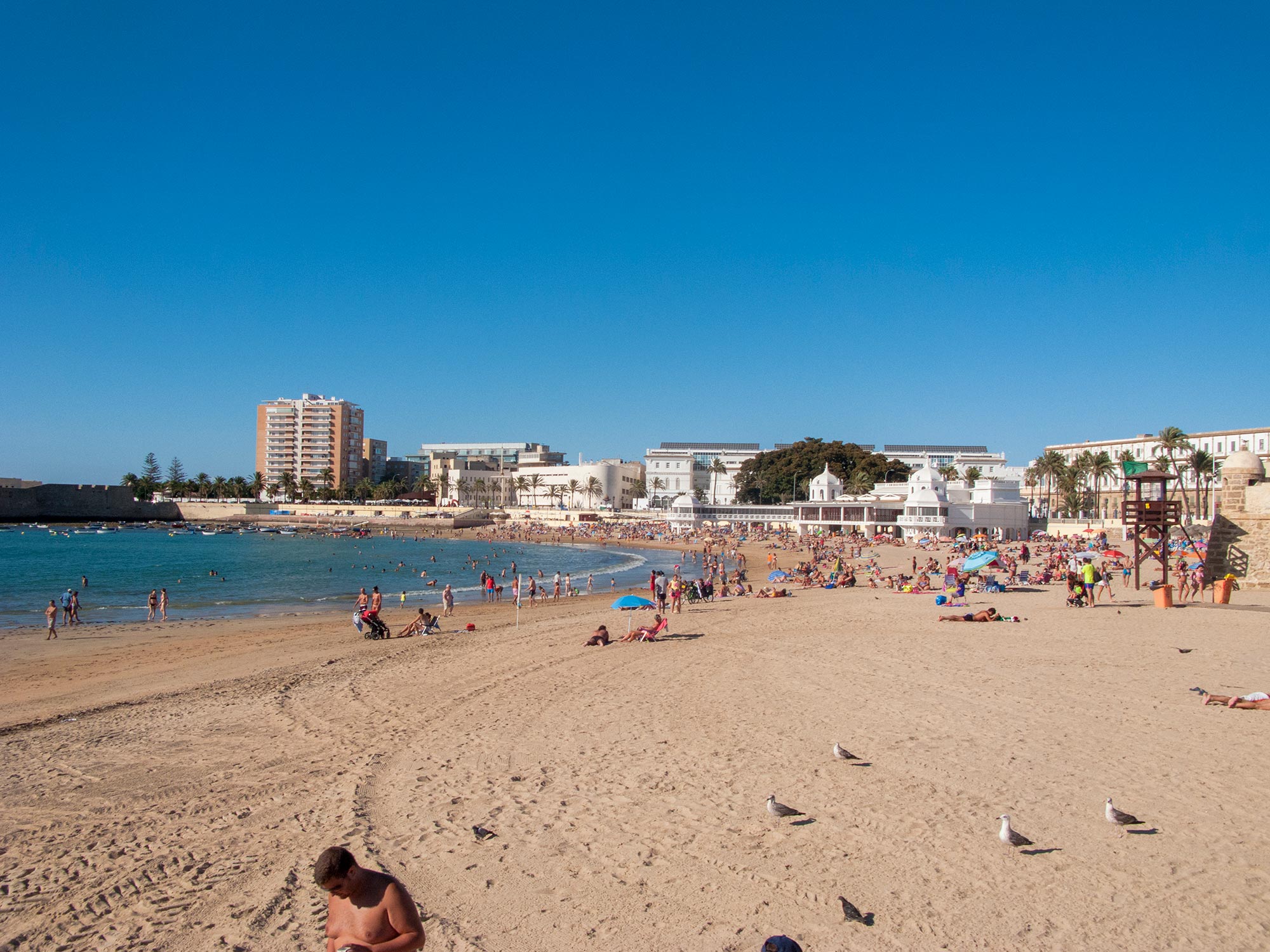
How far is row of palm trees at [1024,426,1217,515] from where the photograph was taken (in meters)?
62.1

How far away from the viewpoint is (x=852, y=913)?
16.3ft

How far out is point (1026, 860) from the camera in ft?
18.7

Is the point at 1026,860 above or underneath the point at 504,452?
underneath

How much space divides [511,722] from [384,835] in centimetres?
349

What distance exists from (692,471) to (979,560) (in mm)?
96808

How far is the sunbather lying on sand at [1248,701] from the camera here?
931 centimetres

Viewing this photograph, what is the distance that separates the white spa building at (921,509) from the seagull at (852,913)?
56589 millimetres

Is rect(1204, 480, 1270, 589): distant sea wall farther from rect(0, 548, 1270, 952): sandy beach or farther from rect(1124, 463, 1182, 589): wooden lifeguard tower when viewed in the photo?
rect(0, 548, 1270, 952): sandy beach

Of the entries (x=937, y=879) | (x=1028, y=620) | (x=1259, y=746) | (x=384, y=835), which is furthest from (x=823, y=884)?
(x=1028, y=620)

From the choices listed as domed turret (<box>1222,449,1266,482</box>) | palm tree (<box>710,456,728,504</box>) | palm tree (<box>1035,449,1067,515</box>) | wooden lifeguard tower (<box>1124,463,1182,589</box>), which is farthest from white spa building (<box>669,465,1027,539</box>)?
domed turret (<box>1222,449,1266,482</box>)

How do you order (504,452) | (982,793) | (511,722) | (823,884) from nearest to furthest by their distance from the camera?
(823,884) < (982,793) < (511,722) < (504,452)

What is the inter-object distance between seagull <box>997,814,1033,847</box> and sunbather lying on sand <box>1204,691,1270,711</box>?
5.47 metres

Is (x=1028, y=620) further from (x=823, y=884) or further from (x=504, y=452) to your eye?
(x=504, y=452)

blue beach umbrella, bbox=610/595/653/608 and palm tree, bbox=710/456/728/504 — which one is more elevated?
palm tree, bbox=710/456/728/504
